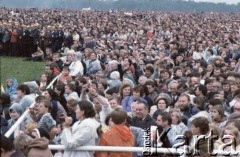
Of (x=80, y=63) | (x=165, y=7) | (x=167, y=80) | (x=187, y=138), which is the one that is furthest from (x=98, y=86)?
(x=165, y=7)

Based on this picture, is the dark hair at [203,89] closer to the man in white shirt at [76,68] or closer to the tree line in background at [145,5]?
the man in white shirt at [76,68]

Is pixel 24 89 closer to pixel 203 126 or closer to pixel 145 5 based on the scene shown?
pixel 203 126

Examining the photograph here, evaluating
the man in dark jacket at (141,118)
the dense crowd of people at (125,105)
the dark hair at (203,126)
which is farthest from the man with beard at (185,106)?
the dark hair at (203,126)

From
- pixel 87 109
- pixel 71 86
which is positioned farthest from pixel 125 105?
pixel 87 109

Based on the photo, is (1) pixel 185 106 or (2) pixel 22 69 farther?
(2) pixel 22 69

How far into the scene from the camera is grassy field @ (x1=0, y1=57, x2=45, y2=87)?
2039 cm

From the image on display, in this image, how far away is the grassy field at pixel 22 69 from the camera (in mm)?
20391

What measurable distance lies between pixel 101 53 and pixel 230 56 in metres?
3.74

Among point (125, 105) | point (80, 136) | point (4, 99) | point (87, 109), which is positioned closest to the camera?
point (80, 136)

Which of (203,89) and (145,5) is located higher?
(203,89)

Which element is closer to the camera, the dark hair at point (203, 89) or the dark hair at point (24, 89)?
the dark hair at point (24, 89)

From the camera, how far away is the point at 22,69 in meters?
23.0

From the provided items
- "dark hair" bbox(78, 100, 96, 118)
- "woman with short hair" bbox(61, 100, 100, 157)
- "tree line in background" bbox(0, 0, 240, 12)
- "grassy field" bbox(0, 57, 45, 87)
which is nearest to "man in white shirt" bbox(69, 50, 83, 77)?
"grassy field" bbox(0, 57, 45, 87)

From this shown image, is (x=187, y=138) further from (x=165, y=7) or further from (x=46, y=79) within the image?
(x=165, y=7)
